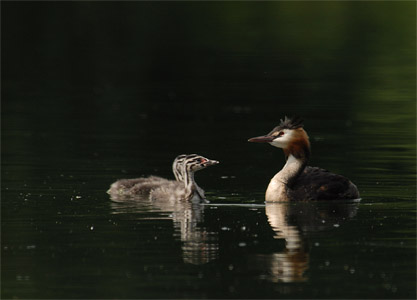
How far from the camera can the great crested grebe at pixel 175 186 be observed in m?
14.9

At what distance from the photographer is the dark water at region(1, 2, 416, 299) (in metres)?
10.9

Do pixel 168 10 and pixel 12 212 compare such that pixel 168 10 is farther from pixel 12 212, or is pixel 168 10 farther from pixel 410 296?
pixel 410 296

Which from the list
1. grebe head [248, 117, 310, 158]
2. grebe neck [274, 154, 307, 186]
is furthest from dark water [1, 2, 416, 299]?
grebe head [248, 117, 310, 158]

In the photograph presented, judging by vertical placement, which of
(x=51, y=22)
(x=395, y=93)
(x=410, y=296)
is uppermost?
(x=51, y=22)

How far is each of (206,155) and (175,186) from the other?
10.8 ft

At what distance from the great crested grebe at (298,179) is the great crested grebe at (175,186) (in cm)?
79

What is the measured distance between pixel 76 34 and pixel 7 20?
8354 millimetres

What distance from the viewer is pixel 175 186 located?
15156 mm

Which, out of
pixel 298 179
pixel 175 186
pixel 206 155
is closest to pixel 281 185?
pixel 298 179

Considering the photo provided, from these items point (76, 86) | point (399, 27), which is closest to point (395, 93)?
point (76, 86)

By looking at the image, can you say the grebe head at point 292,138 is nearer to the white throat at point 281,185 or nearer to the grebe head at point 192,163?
the white throat at point 281,185

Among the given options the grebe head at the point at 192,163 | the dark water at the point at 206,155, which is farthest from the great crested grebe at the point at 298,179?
the grebe head at the point at 192,163

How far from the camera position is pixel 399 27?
48.9 meters

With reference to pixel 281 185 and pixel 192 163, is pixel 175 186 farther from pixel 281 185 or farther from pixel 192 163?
pixel 281 185
